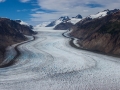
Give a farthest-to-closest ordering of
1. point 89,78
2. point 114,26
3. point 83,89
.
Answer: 1. point 114,26
2. point 89,78
3. point 83,89

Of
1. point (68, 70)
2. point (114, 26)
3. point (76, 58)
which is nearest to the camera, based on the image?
point (68, 70)

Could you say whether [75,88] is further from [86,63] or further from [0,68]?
[0,68]

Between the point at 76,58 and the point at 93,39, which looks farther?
the point at 93,39

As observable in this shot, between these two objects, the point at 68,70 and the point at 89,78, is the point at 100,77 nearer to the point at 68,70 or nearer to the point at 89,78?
the point at 89,78

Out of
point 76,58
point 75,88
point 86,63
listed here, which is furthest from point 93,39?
point 75,88

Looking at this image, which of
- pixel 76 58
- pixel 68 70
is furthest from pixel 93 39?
pixel 68 70

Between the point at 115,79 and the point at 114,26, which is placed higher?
the point at 114,26
